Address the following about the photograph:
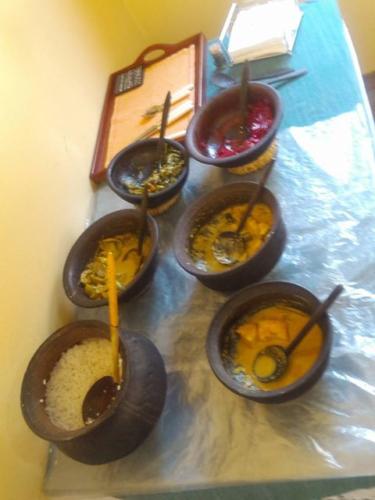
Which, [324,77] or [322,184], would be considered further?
[324,77]

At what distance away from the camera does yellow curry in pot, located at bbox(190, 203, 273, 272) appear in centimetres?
102

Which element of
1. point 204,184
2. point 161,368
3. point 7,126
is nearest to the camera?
point 161,368

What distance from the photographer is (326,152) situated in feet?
3.77

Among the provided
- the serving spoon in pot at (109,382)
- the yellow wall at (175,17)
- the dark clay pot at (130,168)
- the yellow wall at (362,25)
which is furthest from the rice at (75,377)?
the yellow wall at (362,25)

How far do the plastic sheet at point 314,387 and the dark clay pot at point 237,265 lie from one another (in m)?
0.06

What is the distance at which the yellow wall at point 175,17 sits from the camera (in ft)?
6.01

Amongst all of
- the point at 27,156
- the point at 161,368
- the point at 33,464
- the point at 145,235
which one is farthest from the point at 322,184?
the point at 33,464

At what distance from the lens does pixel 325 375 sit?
847 mm

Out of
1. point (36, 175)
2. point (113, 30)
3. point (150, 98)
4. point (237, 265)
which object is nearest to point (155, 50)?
point (113, 30)

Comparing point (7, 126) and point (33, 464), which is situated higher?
point (7, 126)

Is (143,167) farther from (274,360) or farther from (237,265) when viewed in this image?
(274,360)

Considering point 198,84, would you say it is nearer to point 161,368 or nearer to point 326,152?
point 326,152

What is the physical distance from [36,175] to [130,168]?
241 mm

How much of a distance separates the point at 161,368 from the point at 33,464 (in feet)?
0.98
